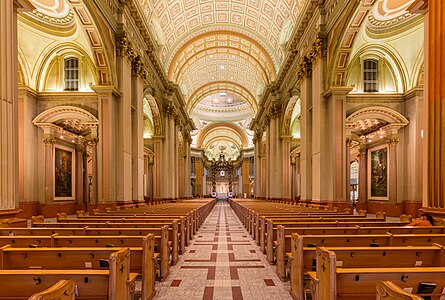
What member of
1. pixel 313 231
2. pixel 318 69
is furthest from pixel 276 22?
pixel 313 231

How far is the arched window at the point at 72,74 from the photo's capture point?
15.5 metres

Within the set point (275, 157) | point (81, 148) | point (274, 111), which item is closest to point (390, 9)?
point (274, 111)

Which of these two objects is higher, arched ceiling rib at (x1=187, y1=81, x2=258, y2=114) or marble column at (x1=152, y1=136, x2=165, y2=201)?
arched ceiling rib at (x1=187, y1=81, x2=258, y2=114)

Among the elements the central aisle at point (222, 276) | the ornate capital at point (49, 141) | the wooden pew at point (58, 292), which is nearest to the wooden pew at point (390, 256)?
the central aisle at point (222, 276)

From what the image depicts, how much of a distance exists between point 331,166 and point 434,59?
6.71 meters

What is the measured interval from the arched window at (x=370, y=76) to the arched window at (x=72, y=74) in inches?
498

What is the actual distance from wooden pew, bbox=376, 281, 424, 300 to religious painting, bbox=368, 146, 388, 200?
16.4 meters

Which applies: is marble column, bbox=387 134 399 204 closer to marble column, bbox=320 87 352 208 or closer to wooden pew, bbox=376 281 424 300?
marble column, bbox=320 87 352 208

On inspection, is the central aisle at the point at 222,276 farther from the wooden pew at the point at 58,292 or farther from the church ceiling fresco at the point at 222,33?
the church ceiling fresco at the point at 222,33

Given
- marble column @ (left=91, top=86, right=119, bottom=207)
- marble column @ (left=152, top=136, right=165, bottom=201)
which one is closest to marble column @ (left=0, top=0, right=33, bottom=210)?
marble column @ (left=91, top=86, right=119, bottom=207)

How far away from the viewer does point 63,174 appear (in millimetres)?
17703

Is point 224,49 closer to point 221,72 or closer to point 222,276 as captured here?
point 221,72

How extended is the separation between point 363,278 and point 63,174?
1736 centimetres

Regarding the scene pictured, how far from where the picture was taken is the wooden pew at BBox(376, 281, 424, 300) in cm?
190
